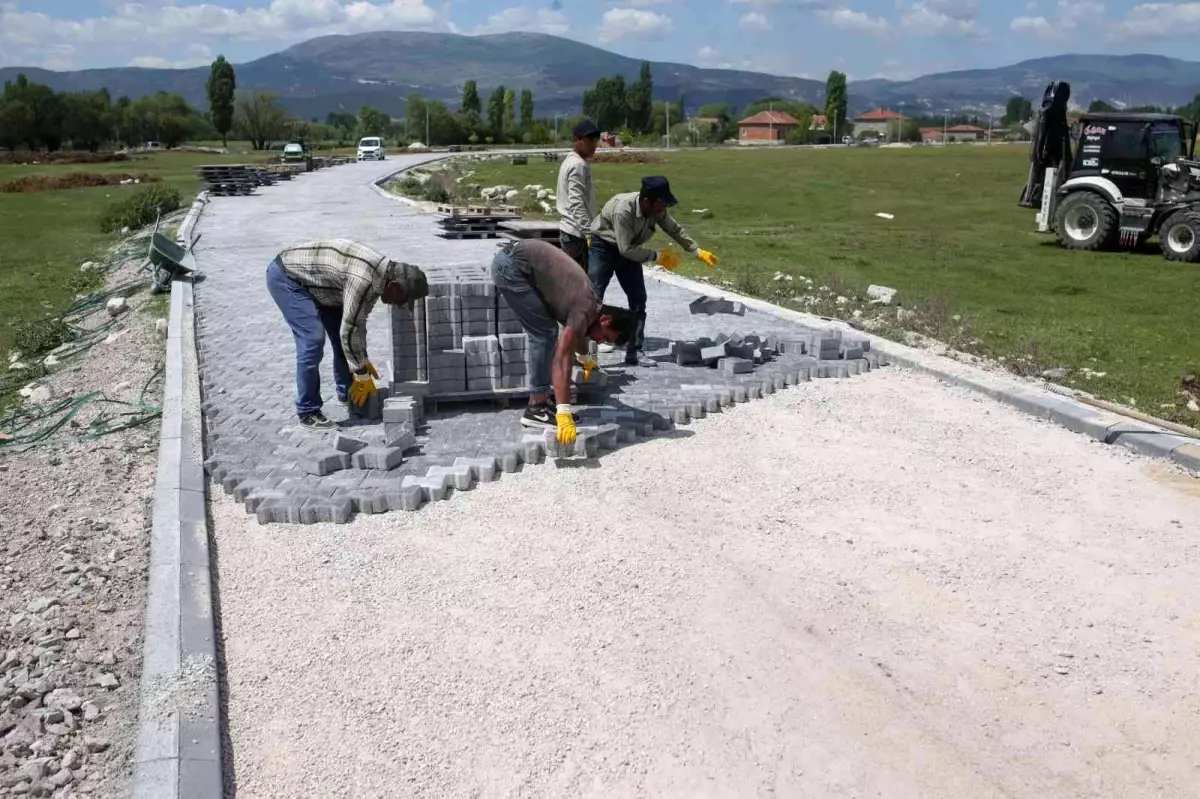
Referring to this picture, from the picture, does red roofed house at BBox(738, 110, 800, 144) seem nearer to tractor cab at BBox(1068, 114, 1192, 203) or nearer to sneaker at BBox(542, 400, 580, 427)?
tractor cab at BBox(1068, 114, 1192, 203)

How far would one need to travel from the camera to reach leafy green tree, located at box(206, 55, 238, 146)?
88188 millimetres

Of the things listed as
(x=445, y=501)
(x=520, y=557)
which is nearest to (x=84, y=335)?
(x=445, y=501)

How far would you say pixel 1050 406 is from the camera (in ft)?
23.6

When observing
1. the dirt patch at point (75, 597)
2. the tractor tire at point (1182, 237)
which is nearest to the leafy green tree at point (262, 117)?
the tractor tire at point (1182, 237)

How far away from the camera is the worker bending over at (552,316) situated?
248 inches

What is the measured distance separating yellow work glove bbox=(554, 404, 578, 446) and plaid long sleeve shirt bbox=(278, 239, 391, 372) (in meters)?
1.39

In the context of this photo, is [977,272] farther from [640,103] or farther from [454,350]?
[640,103]

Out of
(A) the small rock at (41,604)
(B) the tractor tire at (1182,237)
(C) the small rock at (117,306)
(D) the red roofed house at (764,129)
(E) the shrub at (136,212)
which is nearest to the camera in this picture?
(A) the small rock at (41,604)

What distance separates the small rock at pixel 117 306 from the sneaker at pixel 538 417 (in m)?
7.78

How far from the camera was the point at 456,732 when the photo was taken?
3.69 metres

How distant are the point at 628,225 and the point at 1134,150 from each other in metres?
13.4

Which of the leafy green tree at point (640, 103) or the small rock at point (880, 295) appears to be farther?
the leafy green tree at point (640, 103)

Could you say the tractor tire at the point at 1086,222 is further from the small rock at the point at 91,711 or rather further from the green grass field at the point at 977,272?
the small rock at the point at 91,711

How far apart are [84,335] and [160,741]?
950 centimetres
